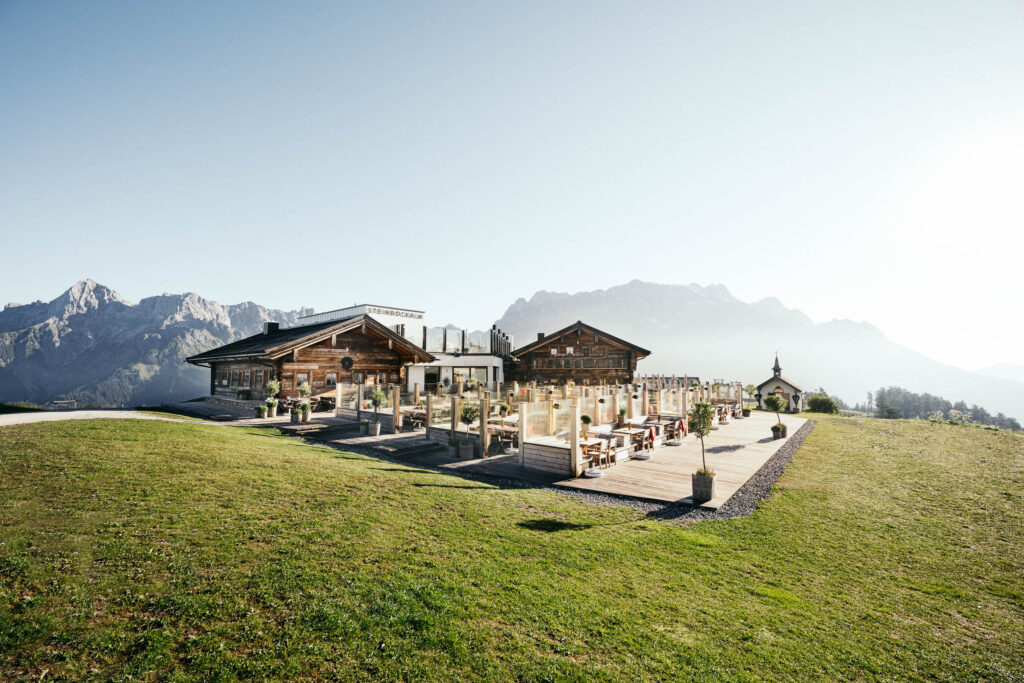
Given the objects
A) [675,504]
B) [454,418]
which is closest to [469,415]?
[454,418]

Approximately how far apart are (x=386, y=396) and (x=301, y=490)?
13343 mm

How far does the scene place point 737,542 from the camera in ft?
26.2

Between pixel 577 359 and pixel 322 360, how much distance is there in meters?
22.6

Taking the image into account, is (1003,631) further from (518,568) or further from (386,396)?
(386,396)

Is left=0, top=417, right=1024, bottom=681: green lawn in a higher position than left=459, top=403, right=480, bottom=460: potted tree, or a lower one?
lower

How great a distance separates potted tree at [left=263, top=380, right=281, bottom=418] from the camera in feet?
74.5

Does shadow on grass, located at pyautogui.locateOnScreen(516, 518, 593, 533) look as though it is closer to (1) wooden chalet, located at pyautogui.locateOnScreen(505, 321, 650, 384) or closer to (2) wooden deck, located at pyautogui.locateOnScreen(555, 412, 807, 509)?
(2) wooden deck, located at pyautogui.locateOnScreen(555, 412, 807, 509)

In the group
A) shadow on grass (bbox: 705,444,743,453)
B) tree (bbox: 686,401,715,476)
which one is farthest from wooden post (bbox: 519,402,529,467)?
shadow on grass (bbox: 705,444,743,453)

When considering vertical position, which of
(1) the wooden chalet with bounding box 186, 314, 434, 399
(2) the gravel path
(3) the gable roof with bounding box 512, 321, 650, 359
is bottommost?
(2) the gravel path

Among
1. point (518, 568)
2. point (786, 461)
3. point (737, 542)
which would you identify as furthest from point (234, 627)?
point (786, 461)

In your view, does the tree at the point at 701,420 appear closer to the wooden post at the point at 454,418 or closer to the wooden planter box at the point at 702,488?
the wooden planter box at the point at 702,488

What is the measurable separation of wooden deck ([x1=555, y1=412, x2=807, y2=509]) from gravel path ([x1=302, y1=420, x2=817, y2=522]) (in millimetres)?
220

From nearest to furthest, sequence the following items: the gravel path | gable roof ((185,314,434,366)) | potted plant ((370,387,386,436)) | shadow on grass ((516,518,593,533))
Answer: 1. shadow on grass ((516,518,593,533))
2. the gravel path
3. potted plant ((370,387,386,436))
4. gable roof ((185,314,434,366))

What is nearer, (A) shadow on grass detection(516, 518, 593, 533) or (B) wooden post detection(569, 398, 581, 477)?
(A) shadow on grass detection(516, 518, 593, 533)
